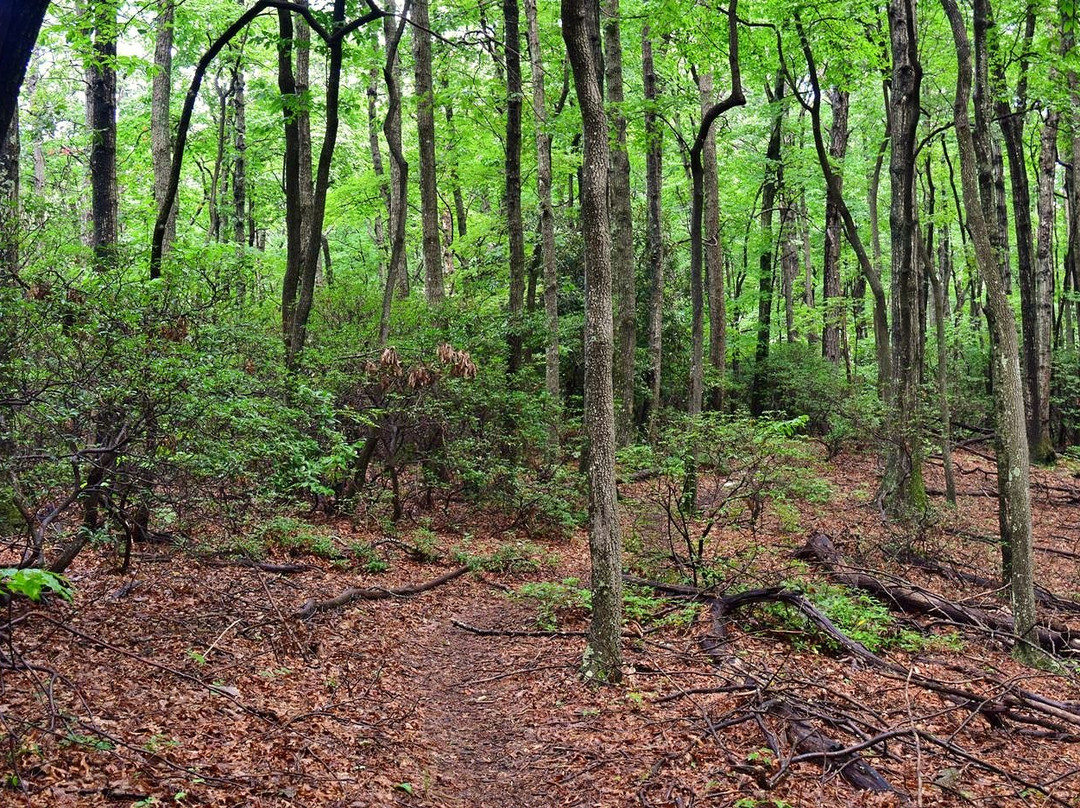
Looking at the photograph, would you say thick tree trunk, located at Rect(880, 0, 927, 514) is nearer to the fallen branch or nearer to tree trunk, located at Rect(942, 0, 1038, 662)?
tree trunk, located at Rect(942, 0, 1038, 662)

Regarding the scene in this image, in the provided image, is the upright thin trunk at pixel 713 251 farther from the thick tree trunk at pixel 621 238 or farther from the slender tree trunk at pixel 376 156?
the slender tree trunk at pixel 376 156

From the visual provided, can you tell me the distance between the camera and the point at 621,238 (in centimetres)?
1468

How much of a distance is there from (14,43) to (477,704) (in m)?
5.14

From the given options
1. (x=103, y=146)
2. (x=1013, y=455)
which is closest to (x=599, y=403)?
(x=1013, y=455)

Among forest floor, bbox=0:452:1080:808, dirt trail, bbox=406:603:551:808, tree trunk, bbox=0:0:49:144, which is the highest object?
tree trunk, bbox=0:0:49:144

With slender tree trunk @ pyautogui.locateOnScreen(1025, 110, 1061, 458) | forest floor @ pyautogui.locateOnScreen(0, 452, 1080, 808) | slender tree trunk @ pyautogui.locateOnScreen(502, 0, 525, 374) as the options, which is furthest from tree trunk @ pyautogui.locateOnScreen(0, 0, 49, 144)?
slender tree trunk @ pyautogui.locateOnScreen(1025, 110, 1061, 458)

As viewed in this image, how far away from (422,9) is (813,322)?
15184 mm

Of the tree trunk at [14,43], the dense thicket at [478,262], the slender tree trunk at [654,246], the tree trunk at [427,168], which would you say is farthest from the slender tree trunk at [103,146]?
the slender tree trunk at [654,246]

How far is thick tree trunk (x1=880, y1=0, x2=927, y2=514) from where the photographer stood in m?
11.4

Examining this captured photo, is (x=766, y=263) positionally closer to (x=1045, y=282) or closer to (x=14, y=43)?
(x=1045, y=282)

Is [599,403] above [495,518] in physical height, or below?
above

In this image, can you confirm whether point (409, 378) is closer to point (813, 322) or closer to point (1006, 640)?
point (1006, 640)

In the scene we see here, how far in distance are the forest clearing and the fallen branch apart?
0.06 metres

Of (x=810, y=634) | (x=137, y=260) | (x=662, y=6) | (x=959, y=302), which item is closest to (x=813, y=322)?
(x=959, y=302)
